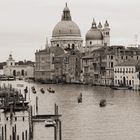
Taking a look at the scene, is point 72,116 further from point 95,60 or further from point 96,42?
point 96,42

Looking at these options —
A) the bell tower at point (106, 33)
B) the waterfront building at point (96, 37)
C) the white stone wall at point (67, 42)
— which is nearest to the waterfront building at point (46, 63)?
the white stone wall at point (67, 42)

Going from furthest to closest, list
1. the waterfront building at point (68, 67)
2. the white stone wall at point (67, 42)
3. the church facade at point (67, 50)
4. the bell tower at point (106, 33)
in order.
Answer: the white stone wall at point (67, 42), the bell tower at point (106, 33), the church facade at point (67, 50), the waterfront building at point (68, 67)

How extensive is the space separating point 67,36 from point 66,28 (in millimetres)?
1343

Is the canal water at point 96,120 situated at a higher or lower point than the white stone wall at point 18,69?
lower

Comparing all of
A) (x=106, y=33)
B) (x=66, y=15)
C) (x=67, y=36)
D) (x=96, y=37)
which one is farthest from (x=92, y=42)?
(x=66, y=15)

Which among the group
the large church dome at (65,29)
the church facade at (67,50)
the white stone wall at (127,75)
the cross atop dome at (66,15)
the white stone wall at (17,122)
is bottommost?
the white stone wall at (17,122)

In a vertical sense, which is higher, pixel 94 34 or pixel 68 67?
pixel 94 34

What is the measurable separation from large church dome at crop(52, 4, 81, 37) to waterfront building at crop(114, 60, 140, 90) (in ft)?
124

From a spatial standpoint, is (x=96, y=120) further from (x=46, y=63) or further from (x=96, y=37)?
(x=46, y=63)

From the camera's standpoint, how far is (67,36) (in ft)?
370

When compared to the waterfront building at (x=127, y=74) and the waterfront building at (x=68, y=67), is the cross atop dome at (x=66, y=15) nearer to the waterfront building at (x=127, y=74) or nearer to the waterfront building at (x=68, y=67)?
the waterfront building at (x=68, y=67)

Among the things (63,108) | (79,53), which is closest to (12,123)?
(63,108)

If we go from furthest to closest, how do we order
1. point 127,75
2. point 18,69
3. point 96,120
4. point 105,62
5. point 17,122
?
point 18,69, point 105,62, point 127,75, point 96,120, point 17,122

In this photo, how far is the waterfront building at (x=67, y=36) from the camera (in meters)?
113
